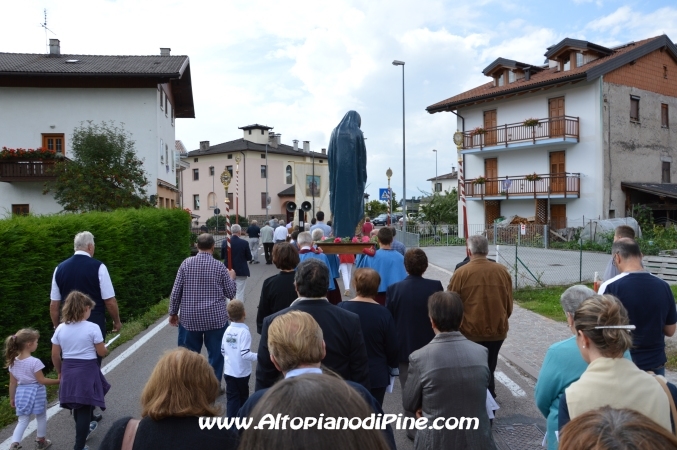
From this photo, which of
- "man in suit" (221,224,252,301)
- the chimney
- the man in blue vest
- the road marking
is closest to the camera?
the man in blue vest

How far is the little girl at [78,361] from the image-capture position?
15.7ft

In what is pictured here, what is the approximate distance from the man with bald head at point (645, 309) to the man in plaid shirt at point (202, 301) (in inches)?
153

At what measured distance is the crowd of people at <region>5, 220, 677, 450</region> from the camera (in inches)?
58.2

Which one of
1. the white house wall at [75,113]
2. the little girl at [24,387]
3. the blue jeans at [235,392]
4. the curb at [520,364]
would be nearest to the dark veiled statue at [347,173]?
the curb at [520,364]

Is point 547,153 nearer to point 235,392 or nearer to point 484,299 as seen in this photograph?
point 484,299

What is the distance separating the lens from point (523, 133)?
35000 mm

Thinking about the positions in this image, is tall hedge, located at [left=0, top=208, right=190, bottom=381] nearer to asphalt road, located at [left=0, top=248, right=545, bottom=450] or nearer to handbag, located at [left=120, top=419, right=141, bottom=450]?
asphalt road, located at [left=0, top=248, right=545, bottom=450]

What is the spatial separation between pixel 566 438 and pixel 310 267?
264 cm

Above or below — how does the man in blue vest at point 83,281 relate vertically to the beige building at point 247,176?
below

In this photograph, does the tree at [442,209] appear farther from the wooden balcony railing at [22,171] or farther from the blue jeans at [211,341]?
the blue jeans at [211,341]

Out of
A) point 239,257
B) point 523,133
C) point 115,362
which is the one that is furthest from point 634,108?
point 115,362

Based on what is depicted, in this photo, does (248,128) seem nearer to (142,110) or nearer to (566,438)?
(142,110)

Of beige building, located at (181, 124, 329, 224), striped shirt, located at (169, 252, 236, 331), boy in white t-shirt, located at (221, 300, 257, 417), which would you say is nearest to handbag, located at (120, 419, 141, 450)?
boy in white t-shirt, located at (221, 300, 257, 417)

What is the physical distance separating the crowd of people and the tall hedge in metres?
1.57
